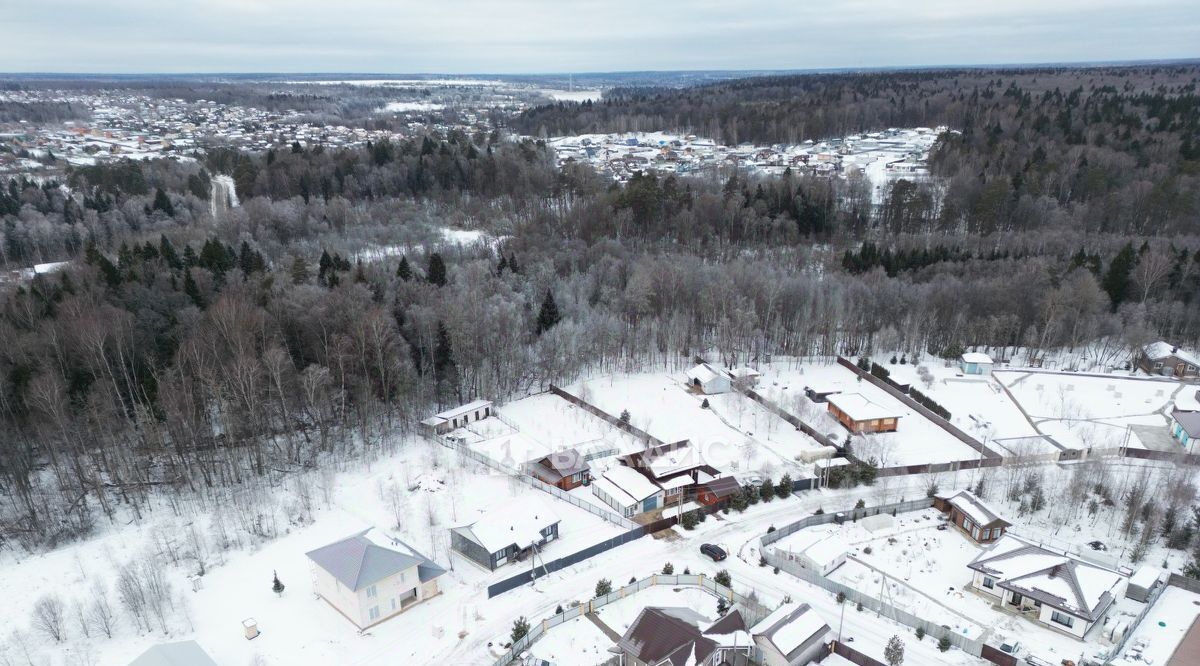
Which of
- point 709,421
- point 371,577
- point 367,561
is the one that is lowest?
point 709,421

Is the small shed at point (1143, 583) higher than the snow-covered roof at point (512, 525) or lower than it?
lower

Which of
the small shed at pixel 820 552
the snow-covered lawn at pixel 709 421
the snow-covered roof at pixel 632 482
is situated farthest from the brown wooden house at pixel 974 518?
the snow-covered roof at pixel 632 482

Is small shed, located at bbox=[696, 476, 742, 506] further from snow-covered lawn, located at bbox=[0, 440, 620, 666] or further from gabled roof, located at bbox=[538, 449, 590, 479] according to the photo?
gabled roof, located at bbox=[538, 449, 590, 479]

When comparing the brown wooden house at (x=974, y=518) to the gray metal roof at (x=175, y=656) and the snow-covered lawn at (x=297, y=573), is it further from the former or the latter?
the gray metal roof at (x=175, y=656)

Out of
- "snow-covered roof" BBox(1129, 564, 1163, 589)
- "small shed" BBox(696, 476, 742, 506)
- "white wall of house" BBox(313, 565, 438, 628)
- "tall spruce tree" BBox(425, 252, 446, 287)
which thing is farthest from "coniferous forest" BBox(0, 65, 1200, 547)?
"snow-covered roof" BBox(1129, 564, 1163, 589)

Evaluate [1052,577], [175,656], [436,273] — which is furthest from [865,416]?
[175,656]

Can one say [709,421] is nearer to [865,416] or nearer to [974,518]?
[865,416]

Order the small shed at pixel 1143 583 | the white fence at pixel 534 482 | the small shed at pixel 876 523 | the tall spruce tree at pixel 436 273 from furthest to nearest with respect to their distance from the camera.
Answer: the tall spruce tree at pixel 436 273, the white fence at pixel 534 482, the small shed at pixel 876 523, the small shed at pixel 1143 583
